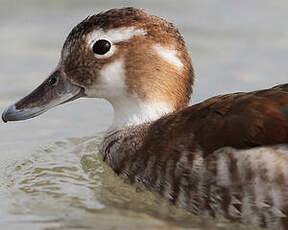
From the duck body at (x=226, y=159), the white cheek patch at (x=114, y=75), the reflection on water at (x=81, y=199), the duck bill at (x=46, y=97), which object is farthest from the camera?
the duck bill at (x=46, y=97)

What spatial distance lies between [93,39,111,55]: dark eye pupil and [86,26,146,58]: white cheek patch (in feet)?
0.08

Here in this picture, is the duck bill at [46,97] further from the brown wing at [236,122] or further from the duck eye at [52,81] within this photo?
the brown wing at [236,122]

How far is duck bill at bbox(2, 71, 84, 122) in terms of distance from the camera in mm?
7562

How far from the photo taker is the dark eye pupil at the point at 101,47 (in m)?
7.29

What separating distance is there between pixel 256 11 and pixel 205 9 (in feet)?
2.21

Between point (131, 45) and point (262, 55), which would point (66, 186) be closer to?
point (131, 45)

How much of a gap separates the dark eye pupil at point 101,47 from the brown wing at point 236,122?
0.95 m

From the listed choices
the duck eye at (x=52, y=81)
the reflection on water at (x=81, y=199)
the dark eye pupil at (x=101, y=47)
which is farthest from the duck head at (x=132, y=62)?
the reflection on water at (x=81, y=199)

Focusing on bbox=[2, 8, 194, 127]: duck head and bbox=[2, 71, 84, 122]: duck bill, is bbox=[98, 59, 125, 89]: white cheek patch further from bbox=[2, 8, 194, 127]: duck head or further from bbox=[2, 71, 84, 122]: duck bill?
bbox=[2, 71, 84, 122]: duck bill

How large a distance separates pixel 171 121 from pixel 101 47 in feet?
3.08

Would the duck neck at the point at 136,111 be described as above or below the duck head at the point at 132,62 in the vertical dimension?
below

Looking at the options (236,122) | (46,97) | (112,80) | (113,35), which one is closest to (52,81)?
(46,97)

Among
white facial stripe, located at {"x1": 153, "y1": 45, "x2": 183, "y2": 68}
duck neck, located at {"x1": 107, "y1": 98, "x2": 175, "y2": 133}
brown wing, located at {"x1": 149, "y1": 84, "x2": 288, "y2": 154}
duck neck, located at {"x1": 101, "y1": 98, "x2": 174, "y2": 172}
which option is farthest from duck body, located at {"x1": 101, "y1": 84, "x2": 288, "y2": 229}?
white facial stripe, located at {"x1": 153, "y1": 45, "x2": 183, "y2": 68}

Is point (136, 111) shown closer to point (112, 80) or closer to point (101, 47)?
point (112, 80)
